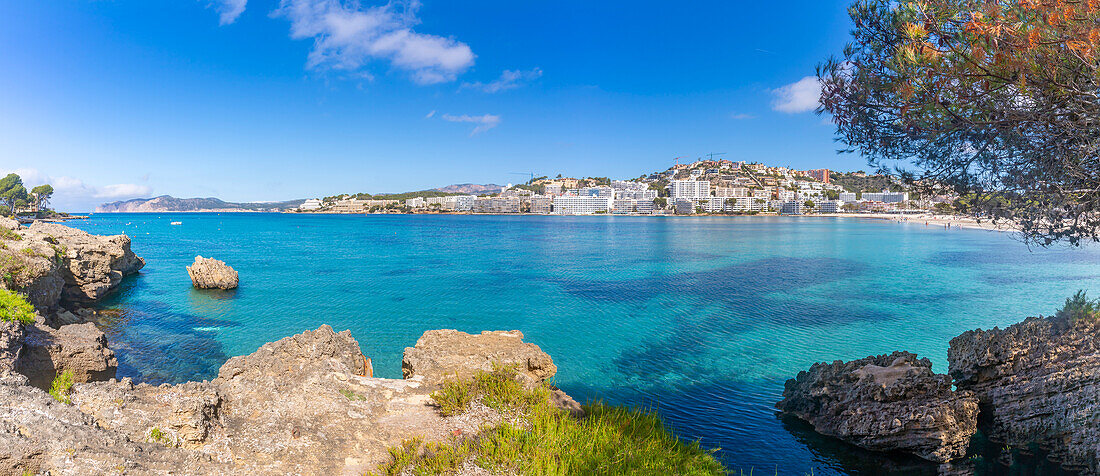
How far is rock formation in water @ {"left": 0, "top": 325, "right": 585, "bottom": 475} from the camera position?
13.6 ft

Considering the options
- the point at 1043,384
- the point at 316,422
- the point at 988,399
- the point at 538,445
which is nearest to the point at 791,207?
the point at 988,399

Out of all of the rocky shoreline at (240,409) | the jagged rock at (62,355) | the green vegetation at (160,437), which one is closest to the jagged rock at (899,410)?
the rocky shoreline at (240,409)

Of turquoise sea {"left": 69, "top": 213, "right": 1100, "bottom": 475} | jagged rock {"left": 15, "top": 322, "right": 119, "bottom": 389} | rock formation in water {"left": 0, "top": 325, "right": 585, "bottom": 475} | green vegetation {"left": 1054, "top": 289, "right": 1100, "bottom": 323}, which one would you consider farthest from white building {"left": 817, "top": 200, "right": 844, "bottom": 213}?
jagged rock {"left": 15, "top": 322, "right": 119, "bottom": 389}

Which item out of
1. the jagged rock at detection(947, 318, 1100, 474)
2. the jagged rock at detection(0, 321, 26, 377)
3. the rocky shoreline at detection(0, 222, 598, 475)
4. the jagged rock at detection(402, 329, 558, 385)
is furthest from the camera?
the jagged rock at detection(402, 329, 558, 385)

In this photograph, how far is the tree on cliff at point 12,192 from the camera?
76000mm

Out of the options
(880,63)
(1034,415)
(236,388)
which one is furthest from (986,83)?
(236,388)

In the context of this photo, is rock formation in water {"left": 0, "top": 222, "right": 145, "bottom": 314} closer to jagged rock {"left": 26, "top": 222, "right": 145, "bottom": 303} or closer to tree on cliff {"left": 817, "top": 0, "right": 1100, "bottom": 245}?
jagged rock {"left": 26, "top": 222, "right": 145, "bottom": 303}

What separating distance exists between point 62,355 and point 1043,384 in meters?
17.7

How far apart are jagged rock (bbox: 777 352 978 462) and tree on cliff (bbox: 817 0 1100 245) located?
3229 mm

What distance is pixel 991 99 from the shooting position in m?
6.16

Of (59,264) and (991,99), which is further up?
(991,99)

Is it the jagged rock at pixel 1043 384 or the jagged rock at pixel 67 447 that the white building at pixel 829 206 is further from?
the jagged rock at pixel 67 447

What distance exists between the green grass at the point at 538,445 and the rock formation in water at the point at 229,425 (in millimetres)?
340

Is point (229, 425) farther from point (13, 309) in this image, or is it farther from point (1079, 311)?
point (1079, 311)
